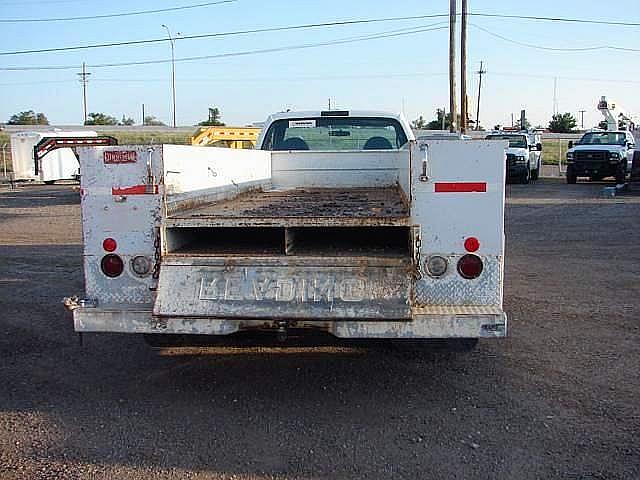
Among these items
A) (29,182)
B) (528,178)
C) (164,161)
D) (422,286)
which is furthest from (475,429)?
(29,182)

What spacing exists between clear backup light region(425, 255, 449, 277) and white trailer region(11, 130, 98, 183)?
31.2 m

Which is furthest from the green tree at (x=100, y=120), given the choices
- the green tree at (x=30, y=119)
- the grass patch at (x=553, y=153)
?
the grass patch at (x=553, y=153)

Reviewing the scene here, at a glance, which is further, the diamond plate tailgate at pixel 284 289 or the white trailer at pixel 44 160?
the white trailer at pixel 44 160

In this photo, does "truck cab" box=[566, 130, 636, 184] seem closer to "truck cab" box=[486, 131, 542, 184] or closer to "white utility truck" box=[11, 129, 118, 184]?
"truck cab" box=[486, 131, 542, 184]

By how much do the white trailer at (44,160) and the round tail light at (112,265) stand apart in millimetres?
30301

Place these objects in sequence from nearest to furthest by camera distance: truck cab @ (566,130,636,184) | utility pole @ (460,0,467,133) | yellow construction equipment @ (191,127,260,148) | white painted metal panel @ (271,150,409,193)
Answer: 1. white painted metal panel @ (271,150,409,193)
2. yellow construction equipment @ (191,127,260,148)
3. truck cab @ (566,130,636,184)
4. utility pole @ (460,0,467,133)

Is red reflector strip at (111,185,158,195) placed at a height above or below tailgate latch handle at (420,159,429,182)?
below

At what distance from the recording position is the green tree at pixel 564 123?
97375mm

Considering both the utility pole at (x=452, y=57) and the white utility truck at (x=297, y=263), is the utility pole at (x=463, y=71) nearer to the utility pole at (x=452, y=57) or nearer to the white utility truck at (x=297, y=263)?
the utility pole at (x=452, y=57)

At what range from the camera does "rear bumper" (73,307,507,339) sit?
165 inches

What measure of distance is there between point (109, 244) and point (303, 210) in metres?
1.34

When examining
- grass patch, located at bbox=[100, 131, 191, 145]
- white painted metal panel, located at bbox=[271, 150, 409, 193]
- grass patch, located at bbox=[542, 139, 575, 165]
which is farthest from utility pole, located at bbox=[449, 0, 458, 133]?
grass patch, located at bbox=[100, 131, 191, 145]

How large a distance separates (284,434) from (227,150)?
9.08 ft

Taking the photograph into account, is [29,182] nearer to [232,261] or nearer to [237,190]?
[237,190]
